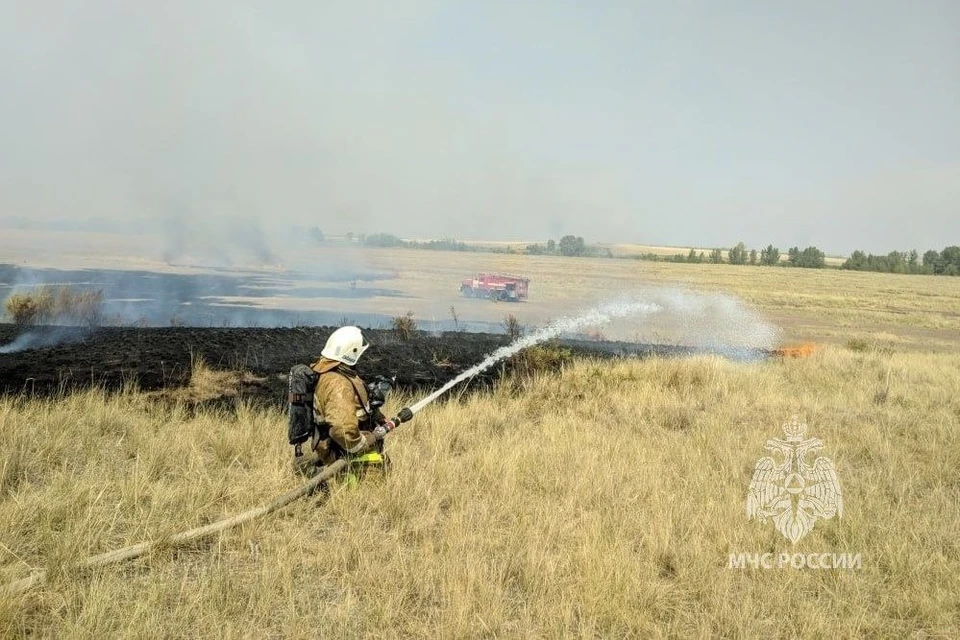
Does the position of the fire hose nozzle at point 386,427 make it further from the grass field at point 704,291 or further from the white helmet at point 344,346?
the grass field at point 704,291

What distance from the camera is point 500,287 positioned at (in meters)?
34.7

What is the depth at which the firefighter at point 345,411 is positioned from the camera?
5172 mm

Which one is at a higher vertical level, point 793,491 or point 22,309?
point 22,309

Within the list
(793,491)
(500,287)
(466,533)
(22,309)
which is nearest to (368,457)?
(466,533)

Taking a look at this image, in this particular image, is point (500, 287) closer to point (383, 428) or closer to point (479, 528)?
point (383, 428)

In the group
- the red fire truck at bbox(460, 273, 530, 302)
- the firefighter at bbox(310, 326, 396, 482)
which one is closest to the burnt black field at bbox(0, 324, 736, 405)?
the firefighter at bbox(310, 326, 396, 482)

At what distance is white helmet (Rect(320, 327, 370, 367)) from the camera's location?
17.7ft

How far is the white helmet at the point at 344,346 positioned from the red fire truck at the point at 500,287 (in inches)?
1139

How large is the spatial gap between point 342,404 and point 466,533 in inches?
56.1

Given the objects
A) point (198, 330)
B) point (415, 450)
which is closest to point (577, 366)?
point (415, 450)

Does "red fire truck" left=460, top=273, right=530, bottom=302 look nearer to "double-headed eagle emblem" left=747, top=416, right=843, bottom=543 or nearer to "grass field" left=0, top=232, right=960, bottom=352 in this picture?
"grass field" left=0, top=232, right=960, bottom=352

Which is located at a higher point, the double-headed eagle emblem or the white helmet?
the white helmet

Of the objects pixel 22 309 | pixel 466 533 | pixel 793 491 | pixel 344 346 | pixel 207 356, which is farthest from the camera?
pixel 22 309

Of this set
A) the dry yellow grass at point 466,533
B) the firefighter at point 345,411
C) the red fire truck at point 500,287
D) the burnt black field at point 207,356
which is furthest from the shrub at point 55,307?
the red fire truck at point 500,287
